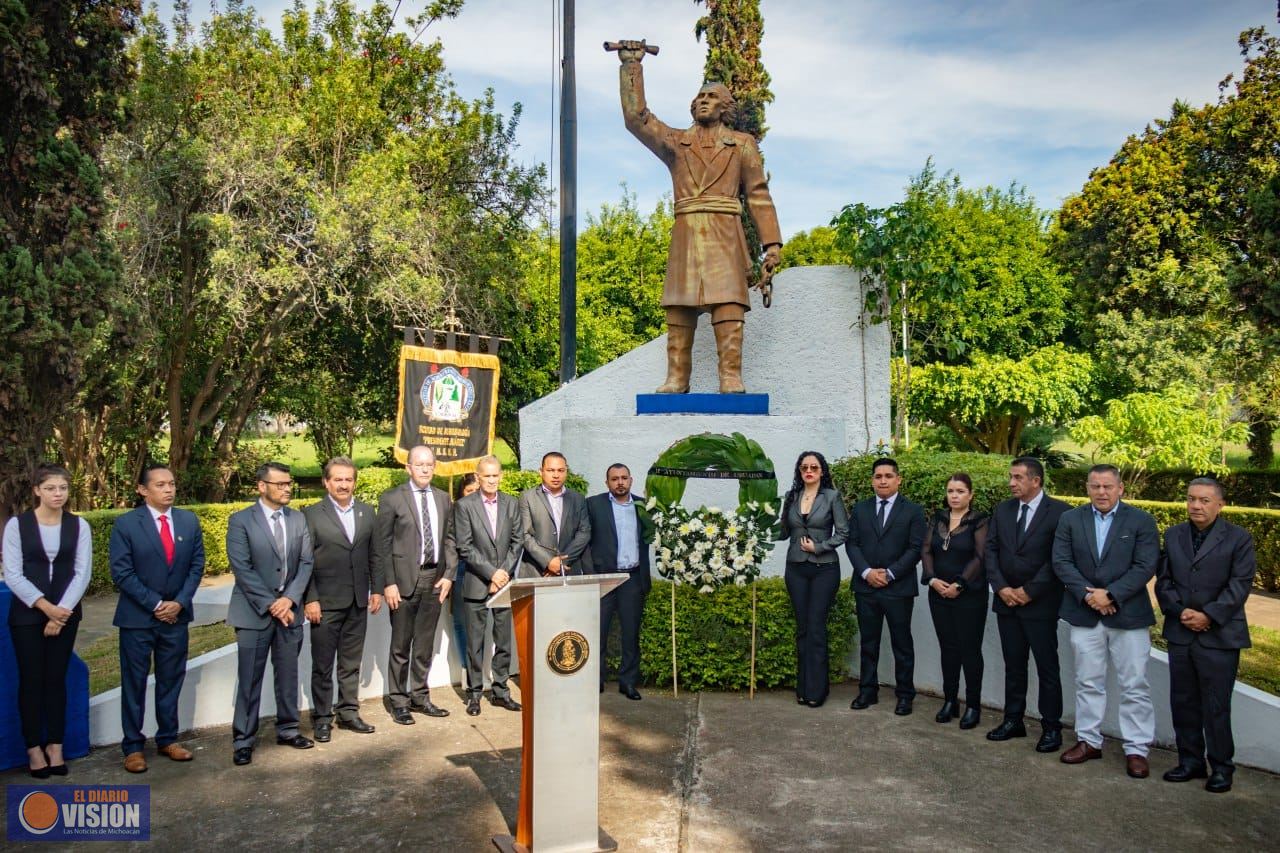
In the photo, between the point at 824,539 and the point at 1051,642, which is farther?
the point at 824,539

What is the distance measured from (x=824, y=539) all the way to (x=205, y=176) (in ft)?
33.6

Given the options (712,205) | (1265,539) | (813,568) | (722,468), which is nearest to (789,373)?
(712,205)

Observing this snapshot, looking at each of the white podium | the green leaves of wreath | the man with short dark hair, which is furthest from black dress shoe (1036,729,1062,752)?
the man with short dark hair

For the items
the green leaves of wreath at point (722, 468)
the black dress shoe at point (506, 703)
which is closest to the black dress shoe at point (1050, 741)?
the green leaves of wreath at point (722, 468)

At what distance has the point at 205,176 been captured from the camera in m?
12.7

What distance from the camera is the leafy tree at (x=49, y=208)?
9.16 meters

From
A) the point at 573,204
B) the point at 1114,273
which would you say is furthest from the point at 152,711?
the point at 1114,273

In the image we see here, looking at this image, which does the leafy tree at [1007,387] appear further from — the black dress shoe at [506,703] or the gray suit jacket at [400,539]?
the gray suit jacket at [400,539]

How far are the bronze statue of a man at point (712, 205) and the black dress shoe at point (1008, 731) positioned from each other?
3571 mm

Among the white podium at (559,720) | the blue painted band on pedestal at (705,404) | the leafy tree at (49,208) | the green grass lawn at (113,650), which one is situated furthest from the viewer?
the leafy tree at (49,208)

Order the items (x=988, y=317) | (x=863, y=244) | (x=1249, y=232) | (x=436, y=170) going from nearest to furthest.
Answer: (x=863, y=244) < (x=436, y=170) < (x=1249, y=232) < (x=988, y=317)

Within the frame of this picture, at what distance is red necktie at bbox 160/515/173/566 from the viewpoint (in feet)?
17.2

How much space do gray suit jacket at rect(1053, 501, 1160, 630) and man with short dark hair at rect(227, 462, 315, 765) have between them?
14.0ft

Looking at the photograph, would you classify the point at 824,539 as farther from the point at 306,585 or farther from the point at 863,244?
the point at 863,244
